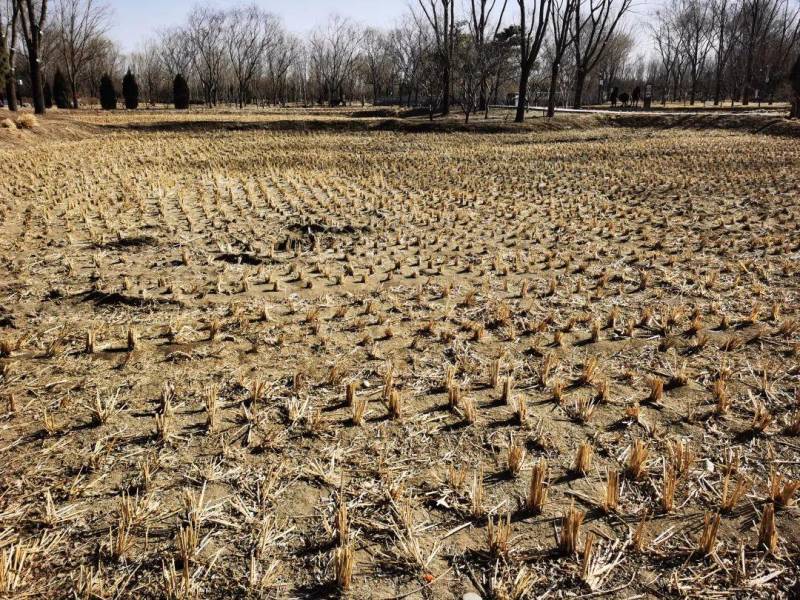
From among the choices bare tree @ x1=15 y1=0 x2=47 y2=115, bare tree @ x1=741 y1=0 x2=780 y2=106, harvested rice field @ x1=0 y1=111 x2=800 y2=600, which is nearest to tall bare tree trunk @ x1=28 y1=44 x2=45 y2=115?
bare tree @ x1=15 y1=0 x2=47 y2=115

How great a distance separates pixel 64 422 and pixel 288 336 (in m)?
1.61

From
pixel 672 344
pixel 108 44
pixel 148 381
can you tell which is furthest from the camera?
pixel 108 44

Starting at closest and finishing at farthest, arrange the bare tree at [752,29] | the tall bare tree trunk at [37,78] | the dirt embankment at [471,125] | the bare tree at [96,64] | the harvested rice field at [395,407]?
the harvested rice field at [395,407] → the dirt embankment at [471,125] → the tall bare tree trunk at [37,78] → the bare tree at [752,29] → the bare tree at [96,64]

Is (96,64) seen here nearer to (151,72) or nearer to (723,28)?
(151,72)

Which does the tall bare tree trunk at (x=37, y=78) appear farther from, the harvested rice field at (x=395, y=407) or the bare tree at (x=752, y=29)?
the bare tree at (x=752, y=29)

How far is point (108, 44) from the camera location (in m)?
66.4

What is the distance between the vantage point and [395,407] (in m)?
3.09

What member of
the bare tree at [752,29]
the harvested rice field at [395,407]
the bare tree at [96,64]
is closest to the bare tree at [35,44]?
the harvested rice field at [395,407]

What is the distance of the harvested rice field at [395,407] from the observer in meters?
2.06

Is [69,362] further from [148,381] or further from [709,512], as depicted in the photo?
[709,512]

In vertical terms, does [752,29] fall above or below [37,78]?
above

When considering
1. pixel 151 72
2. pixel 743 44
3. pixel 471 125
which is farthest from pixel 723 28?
pixel 151 72

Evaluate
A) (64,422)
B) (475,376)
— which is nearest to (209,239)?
(64,422)

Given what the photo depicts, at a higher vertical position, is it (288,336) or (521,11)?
(521,11)
